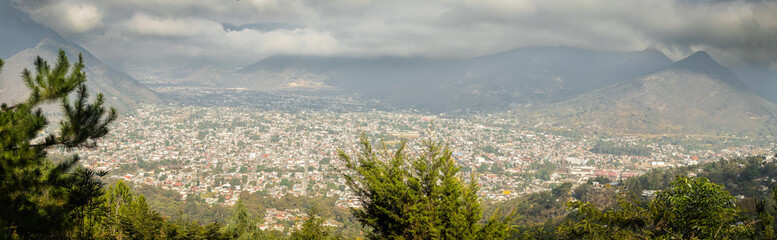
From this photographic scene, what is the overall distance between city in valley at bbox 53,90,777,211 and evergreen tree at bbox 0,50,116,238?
17.9m

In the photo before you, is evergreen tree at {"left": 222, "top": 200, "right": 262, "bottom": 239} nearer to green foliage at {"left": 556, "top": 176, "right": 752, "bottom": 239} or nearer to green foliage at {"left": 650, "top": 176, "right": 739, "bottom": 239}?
green foliage at {"left": 556, "top": 176, "right": 752, "bottom": 239}

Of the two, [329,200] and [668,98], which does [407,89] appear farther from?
[329,200]

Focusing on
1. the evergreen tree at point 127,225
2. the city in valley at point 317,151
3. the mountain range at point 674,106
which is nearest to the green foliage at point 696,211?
the evergreen tree at point 127,225

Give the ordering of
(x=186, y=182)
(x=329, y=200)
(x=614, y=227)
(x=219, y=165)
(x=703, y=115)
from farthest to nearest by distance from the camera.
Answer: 1. (x=703, y=115)
2. (x=219, y=165)
3. (x=186, y=182)
4. (x=329, y=200)
5. (x=614, y=227)

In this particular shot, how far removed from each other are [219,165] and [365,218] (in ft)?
140

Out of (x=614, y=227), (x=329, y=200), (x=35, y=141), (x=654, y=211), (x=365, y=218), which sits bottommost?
(x=329, y=200)

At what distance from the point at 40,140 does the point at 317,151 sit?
50657 millimetres

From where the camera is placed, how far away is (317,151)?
55.4 metres

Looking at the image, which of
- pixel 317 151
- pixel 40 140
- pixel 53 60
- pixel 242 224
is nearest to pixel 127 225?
pixel 40 140

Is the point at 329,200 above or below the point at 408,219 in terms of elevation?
below

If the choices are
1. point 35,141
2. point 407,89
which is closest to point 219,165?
point 35,141

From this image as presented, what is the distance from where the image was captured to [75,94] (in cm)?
528

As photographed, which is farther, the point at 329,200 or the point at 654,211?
the point at 329,200

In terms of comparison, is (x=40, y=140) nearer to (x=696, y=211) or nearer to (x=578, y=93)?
(x=696, y=211)
